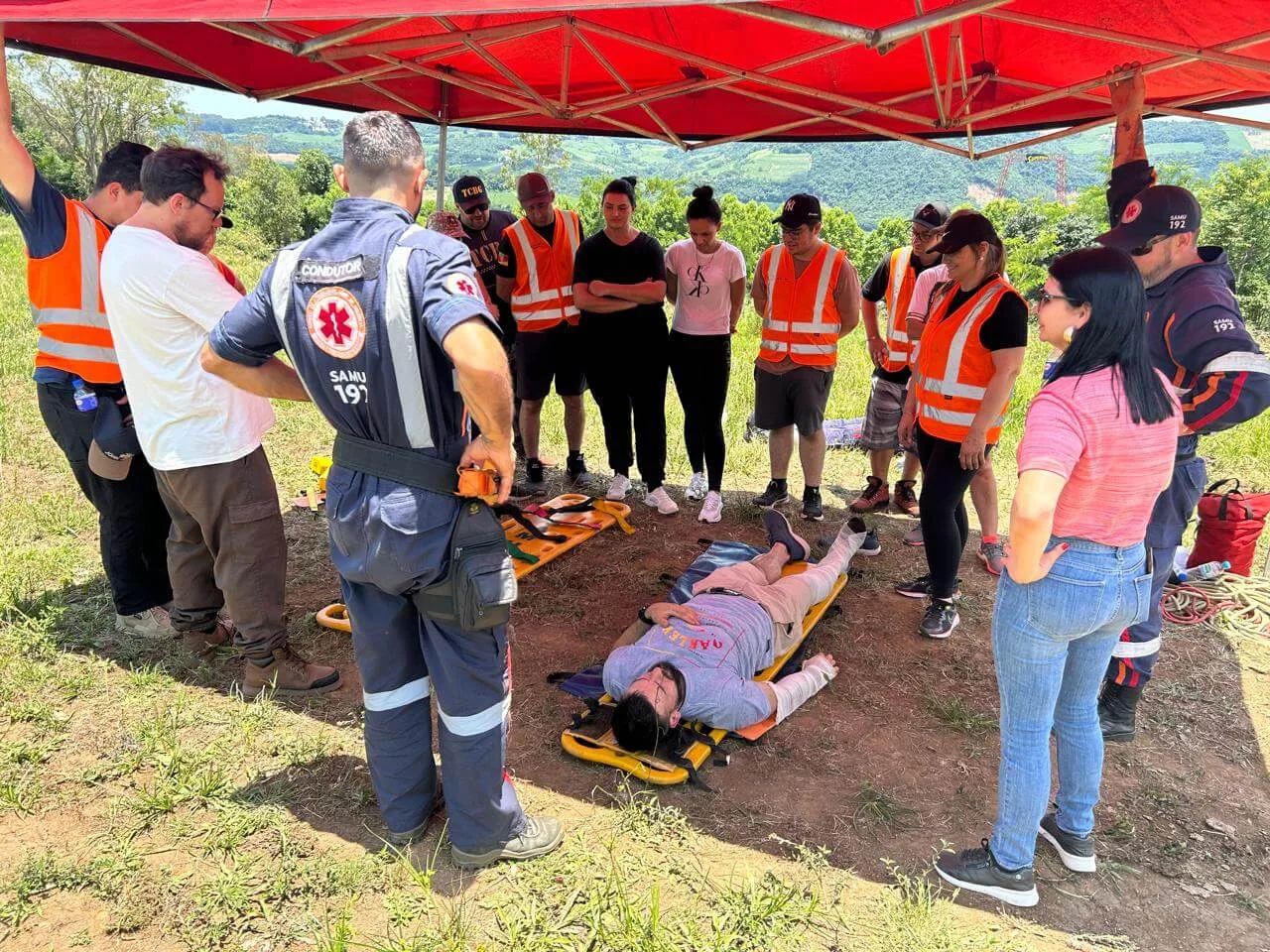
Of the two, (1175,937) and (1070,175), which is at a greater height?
(1070,175)

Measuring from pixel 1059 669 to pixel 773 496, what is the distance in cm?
363

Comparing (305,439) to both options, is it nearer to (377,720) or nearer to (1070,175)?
(377,720)

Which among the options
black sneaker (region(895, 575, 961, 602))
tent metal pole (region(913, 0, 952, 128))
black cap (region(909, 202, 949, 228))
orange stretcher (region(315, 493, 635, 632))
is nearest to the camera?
tent metal pole (region(913, 0, 952, 128))

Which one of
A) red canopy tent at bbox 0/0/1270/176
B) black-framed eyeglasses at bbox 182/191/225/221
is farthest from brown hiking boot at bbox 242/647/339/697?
red canopy tent at bbox 0/0/1270/176

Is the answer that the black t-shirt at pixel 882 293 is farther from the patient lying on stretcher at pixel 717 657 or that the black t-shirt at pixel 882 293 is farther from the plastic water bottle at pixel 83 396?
the plastic water bottle at pixel 83 396

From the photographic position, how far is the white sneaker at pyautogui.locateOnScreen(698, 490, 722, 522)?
5719mm

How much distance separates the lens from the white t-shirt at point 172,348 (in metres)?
3.06

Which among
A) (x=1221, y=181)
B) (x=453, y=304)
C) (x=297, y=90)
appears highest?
(x=1221, y=181)

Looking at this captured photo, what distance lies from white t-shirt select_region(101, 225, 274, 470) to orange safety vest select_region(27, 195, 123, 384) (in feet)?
1.59

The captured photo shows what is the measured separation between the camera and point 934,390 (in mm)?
4230

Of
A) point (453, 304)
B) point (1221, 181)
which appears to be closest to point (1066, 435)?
point (453, 304)

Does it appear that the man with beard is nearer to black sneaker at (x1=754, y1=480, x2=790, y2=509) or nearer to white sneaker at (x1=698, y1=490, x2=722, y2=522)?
white sneaker at (x1=698, y1=490, x2=722, y2=522)

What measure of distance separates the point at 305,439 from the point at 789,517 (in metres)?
4.27

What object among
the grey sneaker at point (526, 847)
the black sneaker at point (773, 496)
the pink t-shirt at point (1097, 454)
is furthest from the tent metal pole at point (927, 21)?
the black sneaker at point (773, 496)
